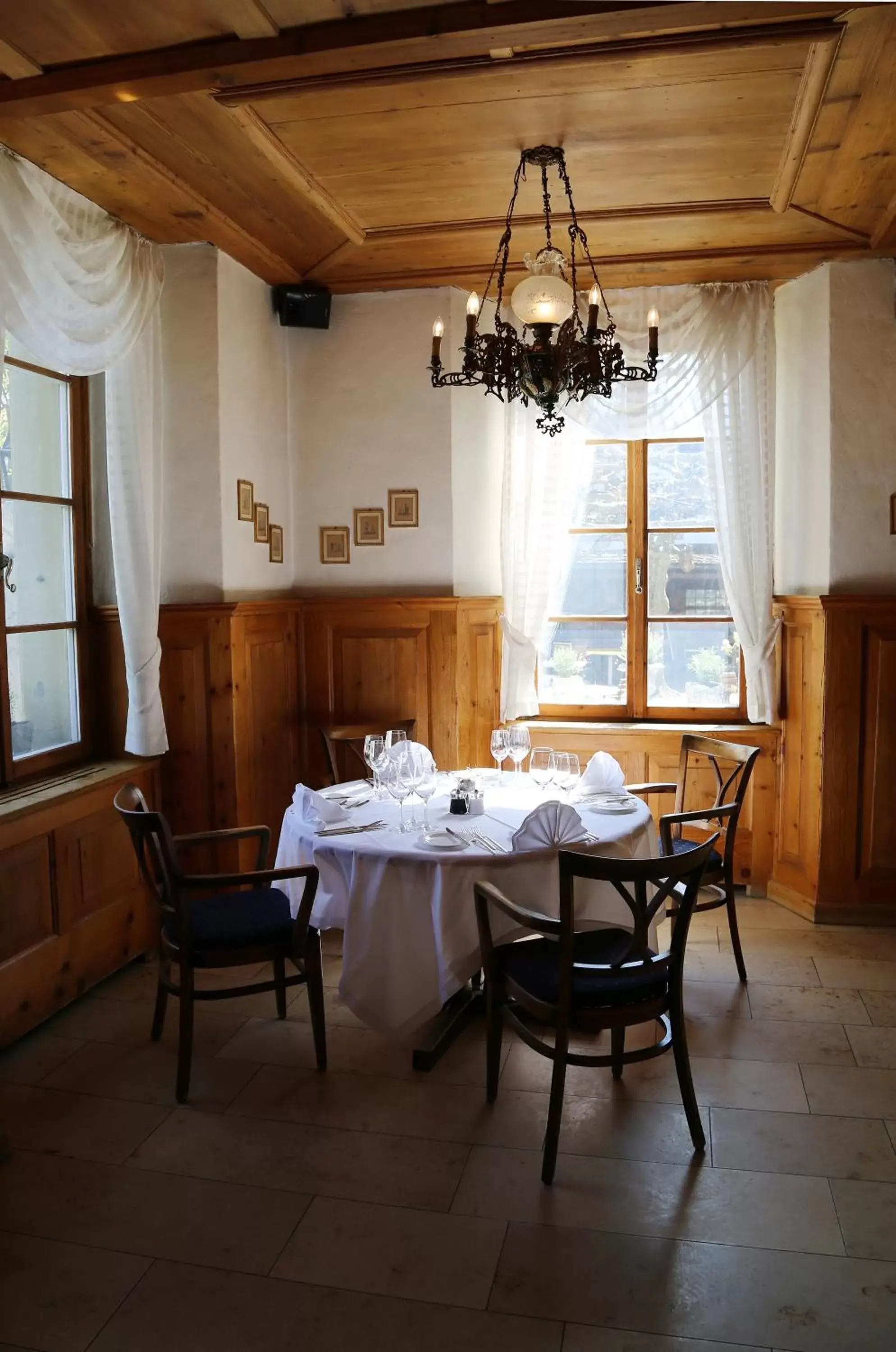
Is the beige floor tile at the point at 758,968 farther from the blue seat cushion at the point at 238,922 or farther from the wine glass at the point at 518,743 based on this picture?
the blue seat cushion at the point at 238,922

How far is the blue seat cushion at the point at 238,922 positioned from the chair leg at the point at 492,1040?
66 centimetres

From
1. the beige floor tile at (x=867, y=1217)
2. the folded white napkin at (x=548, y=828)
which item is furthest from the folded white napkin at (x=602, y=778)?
the beige floor tile at (x=867, y=1217)

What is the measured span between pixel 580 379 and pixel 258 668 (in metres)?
2.09

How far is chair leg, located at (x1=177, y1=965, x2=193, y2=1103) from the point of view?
3119mm

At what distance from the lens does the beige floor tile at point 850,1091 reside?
3043mm

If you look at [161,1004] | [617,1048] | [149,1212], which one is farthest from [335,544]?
[149,1212]

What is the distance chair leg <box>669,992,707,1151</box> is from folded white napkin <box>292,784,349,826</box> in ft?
4.10

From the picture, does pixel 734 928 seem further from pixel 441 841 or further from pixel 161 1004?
pixel 161 1004

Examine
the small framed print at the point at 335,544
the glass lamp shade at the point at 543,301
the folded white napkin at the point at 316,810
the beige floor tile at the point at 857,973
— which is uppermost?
the glass lamp shade at the point at 543,301

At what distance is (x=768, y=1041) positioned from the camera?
3494 millimetres

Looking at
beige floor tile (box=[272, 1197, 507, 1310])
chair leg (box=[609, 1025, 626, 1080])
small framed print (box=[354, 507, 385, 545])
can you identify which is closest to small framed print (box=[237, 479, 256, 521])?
small framed print (box=[354, 507, 385, 545])

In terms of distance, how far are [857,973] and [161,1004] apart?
2665mm

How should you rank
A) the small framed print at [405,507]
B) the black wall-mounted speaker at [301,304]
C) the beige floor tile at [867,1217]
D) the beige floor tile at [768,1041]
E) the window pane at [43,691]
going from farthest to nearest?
the small framed print at [405,507] → the black wall-mounted speaker at [301,304] → the window pane at [43,691] → the beige floor tile at [768,1041] → the beige floor tile at [867,1217]

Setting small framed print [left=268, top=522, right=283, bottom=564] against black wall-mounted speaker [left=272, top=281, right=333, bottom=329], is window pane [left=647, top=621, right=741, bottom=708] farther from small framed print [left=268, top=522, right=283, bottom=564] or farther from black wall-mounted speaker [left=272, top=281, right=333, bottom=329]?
black wall-mounted speaker [left=272, top=281, right=333, bottom=329]
